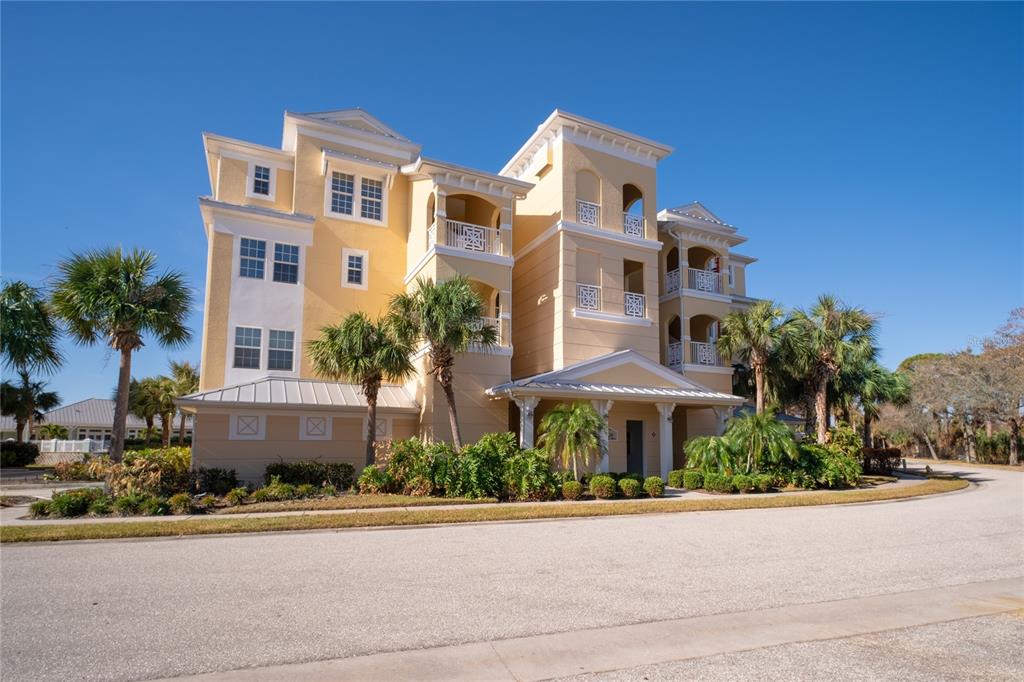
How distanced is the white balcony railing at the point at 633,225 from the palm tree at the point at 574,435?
9321 mm

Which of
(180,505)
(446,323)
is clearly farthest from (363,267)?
(180,505)

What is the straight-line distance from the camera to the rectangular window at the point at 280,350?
2312 centimetres

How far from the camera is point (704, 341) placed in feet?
97.1

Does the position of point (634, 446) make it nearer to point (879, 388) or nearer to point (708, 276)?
point (708, 276)

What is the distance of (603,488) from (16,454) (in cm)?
2961

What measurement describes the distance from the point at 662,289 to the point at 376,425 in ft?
48.6

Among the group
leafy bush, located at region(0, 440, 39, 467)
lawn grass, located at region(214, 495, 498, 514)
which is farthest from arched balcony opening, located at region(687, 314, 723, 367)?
leafy bush, located at region(0, 440, 39, 467)

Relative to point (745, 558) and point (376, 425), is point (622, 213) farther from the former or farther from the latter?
point (745, 558)

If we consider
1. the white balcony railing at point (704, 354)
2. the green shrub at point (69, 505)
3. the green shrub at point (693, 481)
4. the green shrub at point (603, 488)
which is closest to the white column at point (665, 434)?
the green shrub at point (693, 481)

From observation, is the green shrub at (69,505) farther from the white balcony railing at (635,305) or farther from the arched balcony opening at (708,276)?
the arched balcony opening at (708,276)

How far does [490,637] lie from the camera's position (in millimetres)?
5812

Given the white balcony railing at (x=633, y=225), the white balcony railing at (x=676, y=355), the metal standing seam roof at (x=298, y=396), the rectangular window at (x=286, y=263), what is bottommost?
the metal standing seam roof at (x=298, y=396)

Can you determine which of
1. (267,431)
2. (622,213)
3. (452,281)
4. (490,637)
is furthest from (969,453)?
(490,637)

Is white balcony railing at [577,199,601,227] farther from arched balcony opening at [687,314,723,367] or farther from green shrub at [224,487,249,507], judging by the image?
green shrub at [224,487,249,507]
